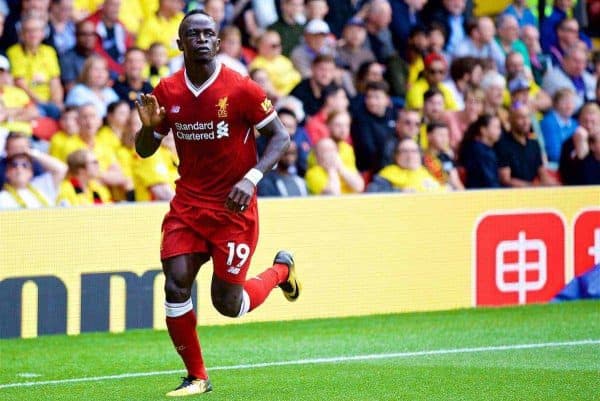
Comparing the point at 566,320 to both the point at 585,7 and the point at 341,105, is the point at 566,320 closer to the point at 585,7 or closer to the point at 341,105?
the point at 341,105

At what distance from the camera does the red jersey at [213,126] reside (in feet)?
26.3

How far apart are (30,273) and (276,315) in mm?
2236

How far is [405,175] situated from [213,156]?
5396 millimetres

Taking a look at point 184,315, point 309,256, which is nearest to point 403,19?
point 309,256

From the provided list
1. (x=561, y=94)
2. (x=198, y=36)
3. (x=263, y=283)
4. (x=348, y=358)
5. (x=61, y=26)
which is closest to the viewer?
(x=198, y=36)

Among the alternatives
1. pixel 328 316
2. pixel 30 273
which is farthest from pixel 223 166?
pixel 328 316

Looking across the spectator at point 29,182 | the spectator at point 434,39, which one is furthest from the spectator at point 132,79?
the spectator at point 434,39

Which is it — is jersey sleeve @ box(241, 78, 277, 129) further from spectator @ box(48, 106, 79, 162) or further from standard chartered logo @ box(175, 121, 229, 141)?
spectator @ box(48, 106, 79, 162)

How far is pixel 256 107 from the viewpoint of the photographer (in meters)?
8.02

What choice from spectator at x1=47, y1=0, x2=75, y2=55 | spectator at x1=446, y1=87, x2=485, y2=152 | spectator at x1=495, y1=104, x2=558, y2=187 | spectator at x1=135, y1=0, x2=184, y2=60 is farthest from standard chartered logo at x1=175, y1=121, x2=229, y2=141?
spectator at x1=446, y1=87, x2=485, y2=152

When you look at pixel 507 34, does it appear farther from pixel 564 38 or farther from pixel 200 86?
pixel 200 86

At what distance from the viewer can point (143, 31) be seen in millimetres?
13945

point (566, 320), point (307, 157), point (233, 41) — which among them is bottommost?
point (566, 320)

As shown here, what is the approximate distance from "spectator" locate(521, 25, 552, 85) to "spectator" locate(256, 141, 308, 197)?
5.32m
